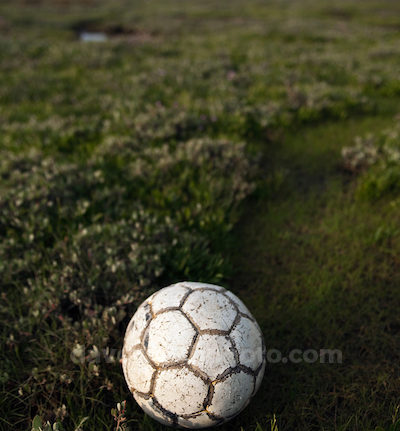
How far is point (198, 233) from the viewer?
4.92 m

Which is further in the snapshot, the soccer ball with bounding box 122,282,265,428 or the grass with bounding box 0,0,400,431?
the grass with bounding box 0,0,400,431

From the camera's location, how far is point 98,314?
3.75 meters

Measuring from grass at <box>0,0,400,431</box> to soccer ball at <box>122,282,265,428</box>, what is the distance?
471 millimetres

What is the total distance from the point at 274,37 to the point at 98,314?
19292 mm

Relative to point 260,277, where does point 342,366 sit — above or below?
below

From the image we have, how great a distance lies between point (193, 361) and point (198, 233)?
2.44 meters

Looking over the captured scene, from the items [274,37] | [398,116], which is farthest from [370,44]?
[398,116]

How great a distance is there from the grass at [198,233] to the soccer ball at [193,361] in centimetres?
47

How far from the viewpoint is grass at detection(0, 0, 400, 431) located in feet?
10.6

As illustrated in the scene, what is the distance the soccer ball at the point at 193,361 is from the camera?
2635 mm

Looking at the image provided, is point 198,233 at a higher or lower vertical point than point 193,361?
higher

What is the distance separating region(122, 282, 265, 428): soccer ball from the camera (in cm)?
263

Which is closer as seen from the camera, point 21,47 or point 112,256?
point 112,256

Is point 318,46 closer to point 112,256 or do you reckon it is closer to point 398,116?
point 398,116
